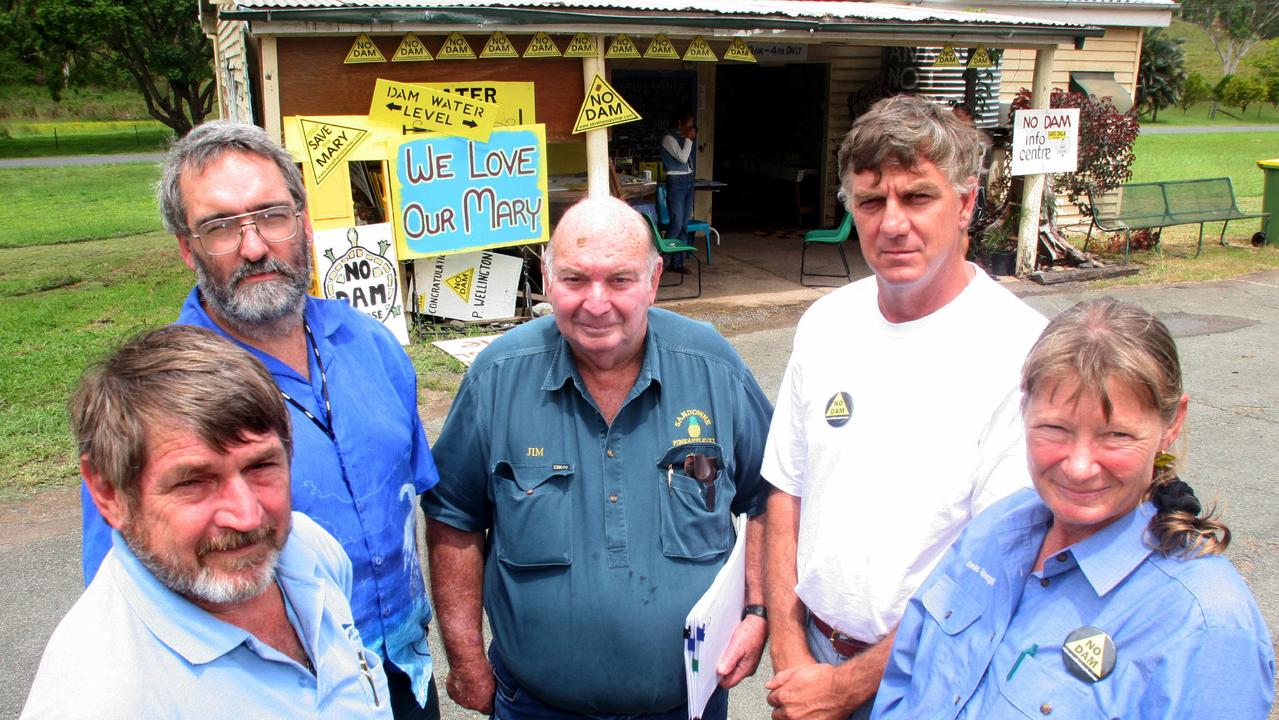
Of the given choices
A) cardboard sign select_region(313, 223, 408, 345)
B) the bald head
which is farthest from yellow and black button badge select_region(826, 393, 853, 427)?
cardboard sign select_region(313, 223, 408, 345)

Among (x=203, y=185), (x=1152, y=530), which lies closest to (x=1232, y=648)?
(x=1152, y=530)

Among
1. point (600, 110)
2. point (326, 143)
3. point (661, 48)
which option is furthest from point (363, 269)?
point (661, 48)

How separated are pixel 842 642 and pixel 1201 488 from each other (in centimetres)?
406

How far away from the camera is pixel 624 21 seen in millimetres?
7957

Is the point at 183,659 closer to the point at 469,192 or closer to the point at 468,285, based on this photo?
the point at 469,192

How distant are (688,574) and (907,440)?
2.10 feet

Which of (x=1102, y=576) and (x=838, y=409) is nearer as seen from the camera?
(x=1102, y=576)

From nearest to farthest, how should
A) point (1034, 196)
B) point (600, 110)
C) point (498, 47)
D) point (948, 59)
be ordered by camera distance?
point (498, 47)
point (600, 110)
point (948, 59)
point (1034, 196)

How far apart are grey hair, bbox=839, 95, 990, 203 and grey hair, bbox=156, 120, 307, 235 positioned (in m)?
1.33

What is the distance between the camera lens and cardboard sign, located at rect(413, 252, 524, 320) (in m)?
8.21

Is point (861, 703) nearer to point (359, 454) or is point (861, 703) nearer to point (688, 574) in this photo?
point (688, 574)

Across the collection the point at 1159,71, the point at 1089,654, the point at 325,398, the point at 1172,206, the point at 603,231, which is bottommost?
the point at 1172,206

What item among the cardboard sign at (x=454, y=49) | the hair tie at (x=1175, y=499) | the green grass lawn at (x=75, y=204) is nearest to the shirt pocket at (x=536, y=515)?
the hair tie at (x=1175, y=499)

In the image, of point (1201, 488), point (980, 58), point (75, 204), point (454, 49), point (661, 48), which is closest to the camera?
point (1201, 488)
